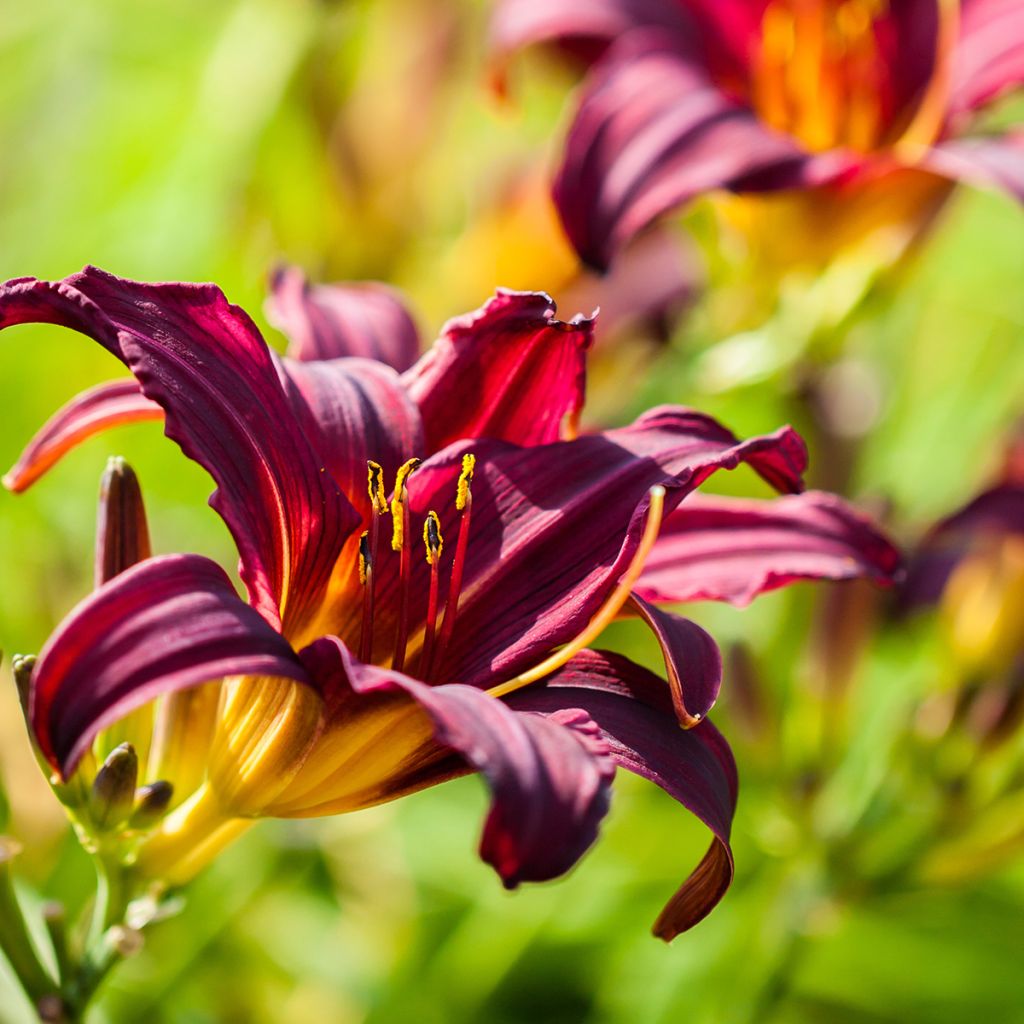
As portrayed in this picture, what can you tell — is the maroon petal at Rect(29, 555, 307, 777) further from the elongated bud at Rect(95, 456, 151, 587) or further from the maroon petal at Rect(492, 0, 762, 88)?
the maroon petal at Rect(492, 0, 762, 88)

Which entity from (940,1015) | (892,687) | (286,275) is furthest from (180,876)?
(892,687)

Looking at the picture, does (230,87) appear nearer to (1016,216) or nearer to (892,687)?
(892,687)

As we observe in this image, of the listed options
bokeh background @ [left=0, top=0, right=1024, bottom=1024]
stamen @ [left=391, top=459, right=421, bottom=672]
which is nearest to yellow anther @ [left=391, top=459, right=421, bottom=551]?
stamen @ [left=391, top=459, right=421, bottom=672]

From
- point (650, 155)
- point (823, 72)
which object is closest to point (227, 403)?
point (650, 155)

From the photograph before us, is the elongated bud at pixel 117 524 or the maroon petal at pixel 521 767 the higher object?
the elongated bud at pixel 117 524

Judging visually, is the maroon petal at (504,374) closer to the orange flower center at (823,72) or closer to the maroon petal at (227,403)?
the maroon petal at (227,403)

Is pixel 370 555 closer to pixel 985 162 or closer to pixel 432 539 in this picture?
pixel 432 539

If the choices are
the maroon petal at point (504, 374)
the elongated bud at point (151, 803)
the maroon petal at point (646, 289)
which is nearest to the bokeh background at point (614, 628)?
the maroon petal at point (646, 289)
